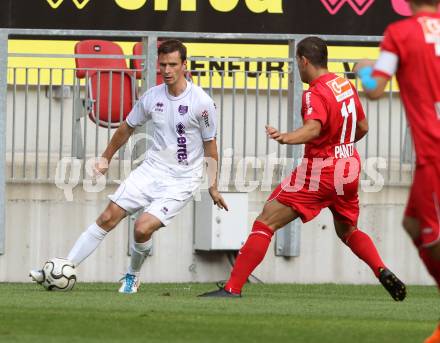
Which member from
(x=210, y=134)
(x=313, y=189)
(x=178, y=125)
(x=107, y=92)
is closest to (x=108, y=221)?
(x=178, y=125)

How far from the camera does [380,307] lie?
10.5 metres

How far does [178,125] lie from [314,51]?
136 centimetres

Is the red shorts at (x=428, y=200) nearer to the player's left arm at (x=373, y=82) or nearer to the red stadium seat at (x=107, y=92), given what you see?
the player's left arm at (x=373, y=82)

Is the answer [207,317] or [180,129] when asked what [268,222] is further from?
[207,317]

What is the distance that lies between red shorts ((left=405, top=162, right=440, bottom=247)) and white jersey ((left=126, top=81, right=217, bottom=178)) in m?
4.02

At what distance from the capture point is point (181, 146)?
11570 mm

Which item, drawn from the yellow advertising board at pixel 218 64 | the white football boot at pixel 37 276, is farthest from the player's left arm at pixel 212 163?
the yellow advertising board at pixel 218 64

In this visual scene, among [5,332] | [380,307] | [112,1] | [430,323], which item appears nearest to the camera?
[5,332]

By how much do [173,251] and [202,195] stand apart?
2.07 ft

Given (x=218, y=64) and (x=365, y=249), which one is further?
(x=218, y=64)

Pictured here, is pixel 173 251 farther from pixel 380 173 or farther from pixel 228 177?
pixel 380 173

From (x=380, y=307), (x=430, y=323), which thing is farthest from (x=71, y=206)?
(x=430, y=323)

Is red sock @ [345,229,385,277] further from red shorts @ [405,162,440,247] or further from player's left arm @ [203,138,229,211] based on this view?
red shorts @ [405,162,440,247]

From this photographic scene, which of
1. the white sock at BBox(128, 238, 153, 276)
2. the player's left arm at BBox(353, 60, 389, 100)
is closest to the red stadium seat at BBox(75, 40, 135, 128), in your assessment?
the white sock at BBox(128, 238, 153, 276)
